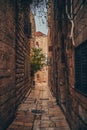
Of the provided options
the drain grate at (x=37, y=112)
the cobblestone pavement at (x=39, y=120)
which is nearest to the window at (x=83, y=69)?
the cobblestone pavement at (x=39, y=120)

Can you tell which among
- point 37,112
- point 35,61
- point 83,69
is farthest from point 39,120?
point 35,61

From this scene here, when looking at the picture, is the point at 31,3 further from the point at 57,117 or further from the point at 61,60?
the point at 57,117

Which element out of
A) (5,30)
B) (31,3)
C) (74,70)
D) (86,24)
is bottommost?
(74,70)

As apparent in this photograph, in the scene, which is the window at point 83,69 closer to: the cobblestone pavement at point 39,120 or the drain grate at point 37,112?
the cobblestone pavement at point 39,120

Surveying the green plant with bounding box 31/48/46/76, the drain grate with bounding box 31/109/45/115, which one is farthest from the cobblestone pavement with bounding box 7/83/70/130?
the green plant with bounding box 31/48/46/76

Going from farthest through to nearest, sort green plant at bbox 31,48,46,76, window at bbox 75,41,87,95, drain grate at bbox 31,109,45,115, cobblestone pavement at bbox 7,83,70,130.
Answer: green plant at bbox 31,48,46,76 < drain grate at bbox 31,109,45,115 < cobblestone pavement at bbox 7,83,70,130 < window at bbox 75,41,87,95

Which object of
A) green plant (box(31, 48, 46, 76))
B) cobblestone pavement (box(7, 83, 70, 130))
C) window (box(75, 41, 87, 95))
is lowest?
cobblestone pavement (box(7, 83, 70, 130))

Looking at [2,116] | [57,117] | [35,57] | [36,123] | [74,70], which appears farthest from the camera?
[35,57]

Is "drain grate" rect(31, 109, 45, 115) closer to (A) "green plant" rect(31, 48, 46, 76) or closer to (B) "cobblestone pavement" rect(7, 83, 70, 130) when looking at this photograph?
(B) "cobblestone pavement" rect(7, 83, 70, 130)

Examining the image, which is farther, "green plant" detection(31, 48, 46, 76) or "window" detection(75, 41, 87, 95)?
"green plant" detection(31, 48, 46, 76)

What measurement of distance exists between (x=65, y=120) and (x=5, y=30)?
3.62m

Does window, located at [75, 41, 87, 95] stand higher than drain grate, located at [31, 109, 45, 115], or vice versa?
window, located at [75, 41, 87, 95]

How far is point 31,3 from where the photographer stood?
23.2 ft

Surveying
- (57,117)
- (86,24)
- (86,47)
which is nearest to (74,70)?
(86,47)
